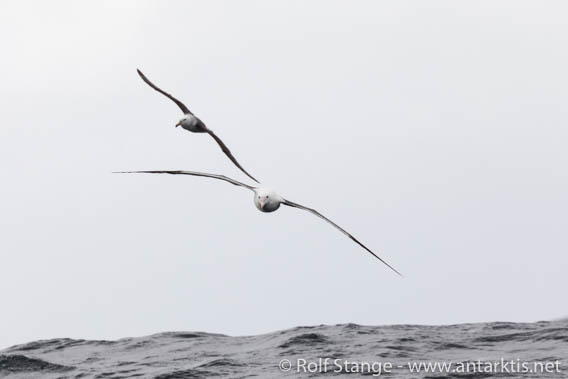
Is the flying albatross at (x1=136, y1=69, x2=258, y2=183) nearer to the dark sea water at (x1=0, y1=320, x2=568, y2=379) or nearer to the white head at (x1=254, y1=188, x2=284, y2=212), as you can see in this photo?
the white head at (x1=254, y1=188, x2=284, y2=212)

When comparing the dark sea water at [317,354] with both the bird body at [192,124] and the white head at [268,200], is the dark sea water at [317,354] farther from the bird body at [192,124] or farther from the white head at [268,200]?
the bird body at [192,124]

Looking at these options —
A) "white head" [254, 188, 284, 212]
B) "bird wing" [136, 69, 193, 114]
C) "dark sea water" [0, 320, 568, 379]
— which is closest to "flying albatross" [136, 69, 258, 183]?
"bird wing" [136, 69, 193, 114]

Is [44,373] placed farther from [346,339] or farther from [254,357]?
[346,339]

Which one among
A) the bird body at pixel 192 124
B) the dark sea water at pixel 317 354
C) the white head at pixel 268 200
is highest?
the bird body at pixel 192 124

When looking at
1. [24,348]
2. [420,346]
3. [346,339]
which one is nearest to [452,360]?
[420,346]

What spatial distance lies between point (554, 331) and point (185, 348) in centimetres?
893

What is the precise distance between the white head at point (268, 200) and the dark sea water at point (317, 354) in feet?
12.0

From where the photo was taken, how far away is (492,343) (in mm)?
23328

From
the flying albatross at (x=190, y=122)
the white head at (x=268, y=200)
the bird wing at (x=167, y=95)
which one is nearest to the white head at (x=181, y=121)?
the flying albatross at (x=190, y=122)

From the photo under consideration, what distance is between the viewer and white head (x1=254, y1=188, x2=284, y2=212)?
18125 millimetres

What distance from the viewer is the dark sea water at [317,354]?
65.9 feet

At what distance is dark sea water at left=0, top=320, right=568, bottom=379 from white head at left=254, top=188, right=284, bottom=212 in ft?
12.0

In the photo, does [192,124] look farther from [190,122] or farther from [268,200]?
[268,200]

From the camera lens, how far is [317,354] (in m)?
22.0
